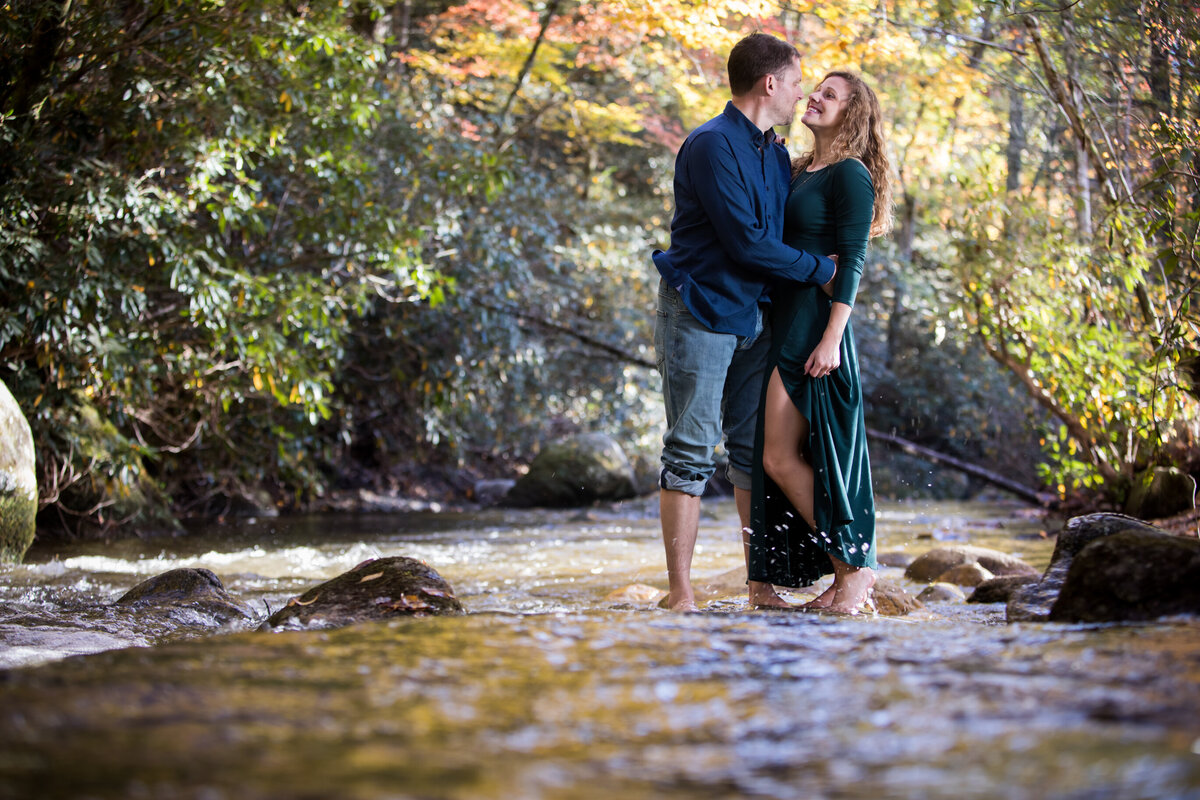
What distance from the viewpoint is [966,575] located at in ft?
15.9

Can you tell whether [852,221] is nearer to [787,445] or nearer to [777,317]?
[777,317]

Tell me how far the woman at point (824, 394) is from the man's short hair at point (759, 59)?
0.55ft

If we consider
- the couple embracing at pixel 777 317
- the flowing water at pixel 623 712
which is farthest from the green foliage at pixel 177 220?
the flowing water at pixel 623 712

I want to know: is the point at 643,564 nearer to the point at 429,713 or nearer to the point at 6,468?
the point at 6,468

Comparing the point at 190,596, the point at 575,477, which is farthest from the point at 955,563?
the point at 575,477

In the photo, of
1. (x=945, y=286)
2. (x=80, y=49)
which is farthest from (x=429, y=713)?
(x=945, y=286)

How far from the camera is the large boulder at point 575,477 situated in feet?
34.4

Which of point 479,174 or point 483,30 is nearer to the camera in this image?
point 479,174

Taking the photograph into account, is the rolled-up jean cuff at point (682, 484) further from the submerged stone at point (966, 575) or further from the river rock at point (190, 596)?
the submerged stone at point (966, 575)

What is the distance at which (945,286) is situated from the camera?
13.5 meters

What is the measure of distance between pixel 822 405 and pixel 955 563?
7.68 feet

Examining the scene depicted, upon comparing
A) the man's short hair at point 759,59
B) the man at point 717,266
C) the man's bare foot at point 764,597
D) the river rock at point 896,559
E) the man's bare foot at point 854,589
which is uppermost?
the man's short hair at point 759,59

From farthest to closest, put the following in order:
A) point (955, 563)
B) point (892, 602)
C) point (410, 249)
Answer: point (410, 249)
point (955, 563)
point (892, 602)

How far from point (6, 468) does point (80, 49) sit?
2395mm
